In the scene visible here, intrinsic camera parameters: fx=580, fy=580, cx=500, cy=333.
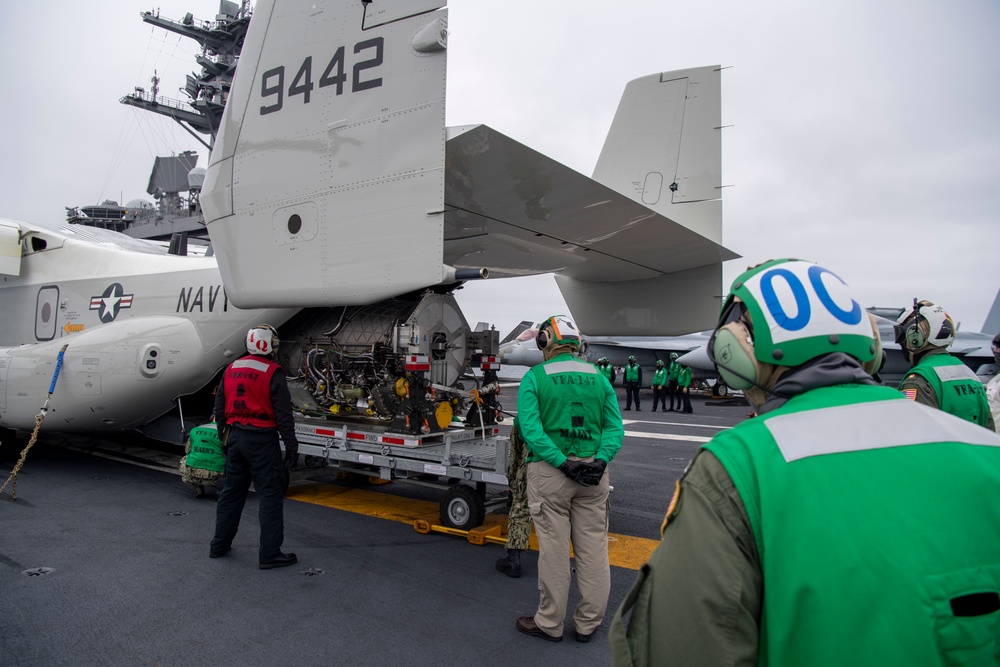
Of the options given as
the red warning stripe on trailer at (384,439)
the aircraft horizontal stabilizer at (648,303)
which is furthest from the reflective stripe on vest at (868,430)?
the aircraft horizontal stabilizer at (648,303)

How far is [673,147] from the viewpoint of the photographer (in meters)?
7.63

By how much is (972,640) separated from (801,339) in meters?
0.60

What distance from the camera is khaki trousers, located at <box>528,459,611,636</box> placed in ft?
11.4

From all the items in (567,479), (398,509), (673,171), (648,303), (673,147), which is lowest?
(398,509)

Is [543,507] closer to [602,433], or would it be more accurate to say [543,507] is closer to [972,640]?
[602,433]

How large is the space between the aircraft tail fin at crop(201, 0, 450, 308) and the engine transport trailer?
0.87m

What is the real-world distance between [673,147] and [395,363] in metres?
4.64

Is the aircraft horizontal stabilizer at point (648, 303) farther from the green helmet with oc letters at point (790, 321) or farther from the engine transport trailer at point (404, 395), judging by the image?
the green helmet with oc letters at point (790, 321)

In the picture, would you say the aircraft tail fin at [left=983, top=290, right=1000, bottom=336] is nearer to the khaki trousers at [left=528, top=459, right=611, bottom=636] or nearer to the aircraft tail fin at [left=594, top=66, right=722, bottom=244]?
the aircraft tail fin at [left=594, top=66, right=722, bottom=244]

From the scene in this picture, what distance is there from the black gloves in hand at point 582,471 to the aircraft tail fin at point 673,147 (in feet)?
14.7

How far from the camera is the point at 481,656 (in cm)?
328

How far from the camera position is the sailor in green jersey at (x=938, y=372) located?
380cm

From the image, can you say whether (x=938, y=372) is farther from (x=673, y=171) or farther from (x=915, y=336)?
(x=673, y=171)

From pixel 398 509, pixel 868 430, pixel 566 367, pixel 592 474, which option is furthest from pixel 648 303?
pixel 868 430
